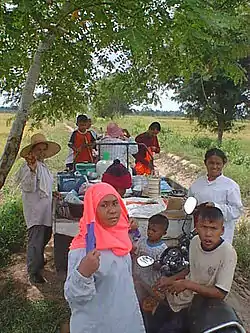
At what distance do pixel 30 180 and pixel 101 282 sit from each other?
258 centimetres

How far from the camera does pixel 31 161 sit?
201 inches

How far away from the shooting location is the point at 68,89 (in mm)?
6559

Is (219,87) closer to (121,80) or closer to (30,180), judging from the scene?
(121,80)

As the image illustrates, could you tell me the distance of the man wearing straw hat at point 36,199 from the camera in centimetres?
514

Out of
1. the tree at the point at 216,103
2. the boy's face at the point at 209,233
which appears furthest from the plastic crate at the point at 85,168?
the tree at the point at 216,103

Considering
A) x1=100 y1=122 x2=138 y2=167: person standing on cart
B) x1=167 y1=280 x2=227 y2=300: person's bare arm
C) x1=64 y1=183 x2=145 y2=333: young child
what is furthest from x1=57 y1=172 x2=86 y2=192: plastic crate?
x1=64 y1=183 x2=145 y2=333: young child

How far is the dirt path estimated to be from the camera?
517 centimetres

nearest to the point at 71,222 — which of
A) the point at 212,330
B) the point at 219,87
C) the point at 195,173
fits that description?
the point at 212,330

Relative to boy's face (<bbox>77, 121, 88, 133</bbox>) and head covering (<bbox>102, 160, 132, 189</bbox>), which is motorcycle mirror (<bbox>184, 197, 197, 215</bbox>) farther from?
boy's face (<bbox>77, 121, 88, 133</bbox>)

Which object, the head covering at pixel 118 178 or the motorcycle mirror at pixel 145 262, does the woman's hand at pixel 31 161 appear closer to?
the head covering at pixel 118 178

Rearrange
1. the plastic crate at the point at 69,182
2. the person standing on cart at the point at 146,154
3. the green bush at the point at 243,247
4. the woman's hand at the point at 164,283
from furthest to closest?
the person standing on cart at the point at 146,154 < the green bush at the point at 243,247 < the plastic crate at the point at 69,182 < the woman's hand at the point at 164,283

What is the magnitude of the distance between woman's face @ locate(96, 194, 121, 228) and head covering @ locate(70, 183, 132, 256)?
2 centimetres

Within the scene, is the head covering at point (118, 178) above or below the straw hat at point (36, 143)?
below

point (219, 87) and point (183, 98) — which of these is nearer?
point (219, 87)
